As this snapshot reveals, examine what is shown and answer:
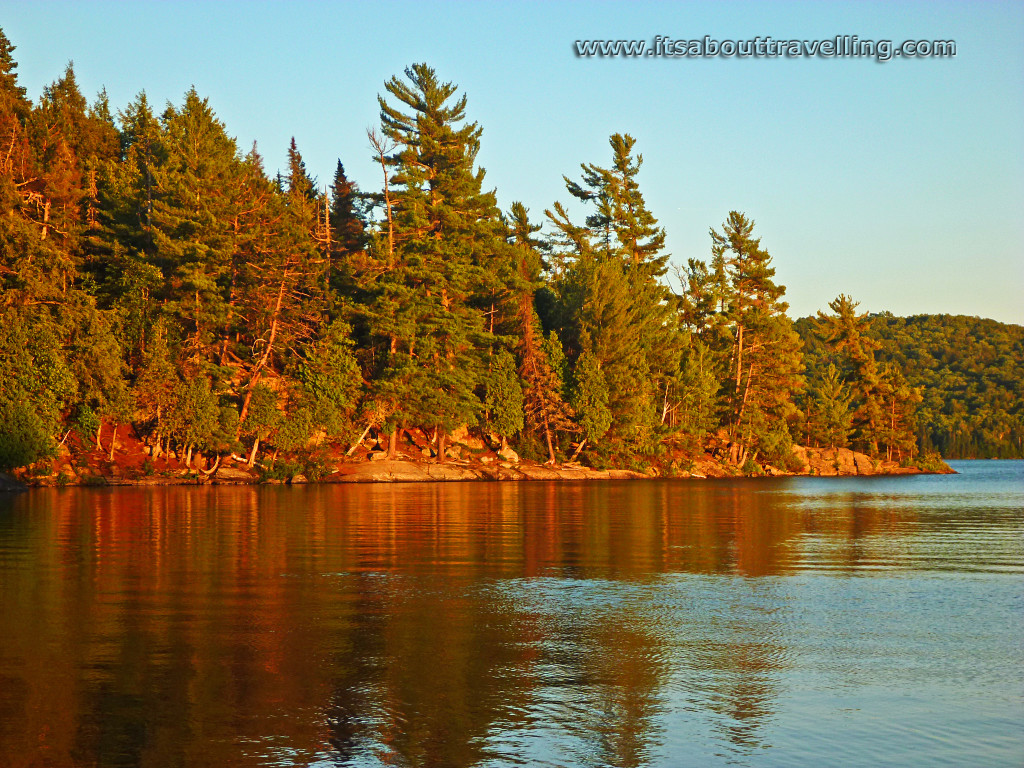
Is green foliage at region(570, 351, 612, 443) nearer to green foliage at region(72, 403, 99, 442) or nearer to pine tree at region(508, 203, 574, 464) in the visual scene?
pine tree at region(508, 203, 574, 464)

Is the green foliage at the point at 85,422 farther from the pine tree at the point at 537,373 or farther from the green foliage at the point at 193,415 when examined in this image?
the pine tree at the point at 537,373

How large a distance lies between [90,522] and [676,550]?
18.6m

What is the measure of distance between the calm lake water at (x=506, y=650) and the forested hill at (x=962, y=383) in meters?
142

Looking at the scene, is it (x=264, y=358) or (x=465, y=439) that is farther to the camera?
(x=465, y=439)

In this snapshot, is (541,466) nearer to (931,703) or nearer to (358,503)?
(358,503)

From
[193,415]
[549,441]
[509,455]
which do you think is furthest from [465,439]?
[193,415]

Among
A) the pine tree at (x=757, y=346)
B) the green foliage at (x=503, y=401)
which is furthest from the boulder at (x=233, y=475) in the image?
the pine tree at (x=757, y=346)

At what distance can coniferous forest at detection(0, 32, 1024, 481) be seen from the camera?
53500 mm

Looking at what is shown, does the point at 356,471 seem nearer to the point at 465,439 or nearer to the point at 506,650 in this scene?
the point at 465,439

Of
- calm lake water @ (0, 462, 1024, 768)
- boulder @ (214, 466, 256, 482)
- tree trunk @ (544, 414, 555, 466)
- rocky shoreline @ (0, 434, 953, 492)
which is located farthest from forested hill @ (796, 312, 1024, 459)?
calm lake water @ (0, 462, 1024, 768)

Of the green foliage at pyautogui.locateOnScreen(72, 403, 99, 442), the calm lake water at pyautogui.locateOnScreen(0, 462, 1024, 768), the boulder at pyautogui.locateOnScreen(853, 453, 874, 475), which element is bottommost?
the boulder at pyautogui.locateOnScreen(853, 453, 874, 475)

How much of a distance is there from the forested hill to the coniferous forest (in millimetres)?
67326

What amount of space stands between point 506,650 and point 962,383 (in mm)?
176972

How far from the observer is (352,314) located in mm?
68375
